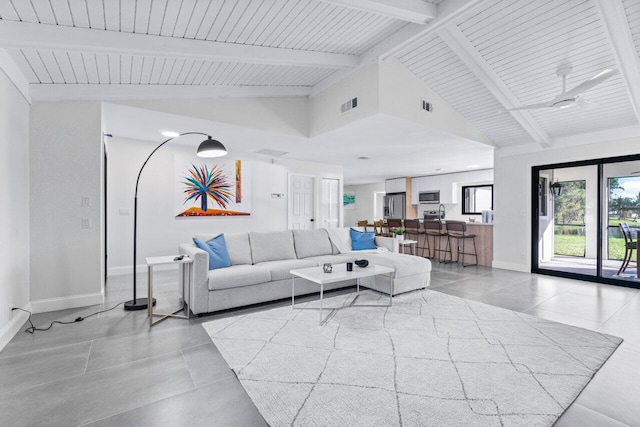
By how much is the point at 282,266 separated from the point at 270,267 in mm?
164

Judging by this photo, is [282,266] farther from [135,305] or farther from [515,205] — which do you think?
[515,205]

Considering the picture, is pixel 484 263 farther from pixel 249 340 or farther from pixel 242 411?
pixel 242 411

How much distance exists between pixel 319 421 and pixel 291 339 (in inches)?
41.1

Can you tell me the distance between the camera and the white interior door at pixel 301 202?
285 inches

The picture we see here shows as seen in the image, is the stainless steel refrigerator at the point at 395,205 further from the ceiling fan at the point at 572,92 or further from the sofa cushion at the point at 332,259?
the ceiling fan at the point at 572,92

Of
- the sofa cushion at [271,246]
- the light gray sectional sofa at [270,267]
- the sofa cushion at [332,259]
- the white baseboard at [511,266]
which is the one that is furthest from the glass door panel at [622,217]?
the sofa cushion at [271,246]

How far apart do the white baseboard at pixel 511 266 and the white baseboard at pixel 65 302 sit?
661 cm

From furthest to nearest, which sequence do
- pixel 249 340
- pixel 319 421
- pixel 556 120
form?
pixel 556 120, pixel 249 340, pixel 319 421

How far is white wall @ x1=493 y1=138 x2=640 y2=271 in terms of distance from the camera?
5.69 meters

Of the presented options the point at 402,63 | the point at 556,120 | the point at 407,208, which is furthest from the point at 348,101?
the point at 407,208

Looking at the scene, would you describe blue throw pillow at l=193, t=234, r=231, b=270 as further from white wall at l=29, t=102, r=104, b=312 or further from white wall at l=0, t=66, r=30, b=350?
white wall at l=0, t=66, r=30, b=350

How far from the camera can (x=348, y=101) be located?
4316mm

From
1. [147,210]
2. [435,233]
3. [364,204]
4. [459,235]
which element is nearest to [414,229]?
[435,233]

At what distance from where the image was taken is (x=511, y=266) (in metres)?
6.04
